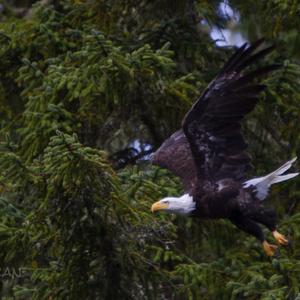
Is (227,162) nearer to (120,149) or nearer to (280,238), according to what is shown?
(280,238)

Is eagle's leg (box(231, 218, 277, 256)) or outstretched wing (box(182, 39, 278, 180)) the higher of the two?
outstretched wing (box(182, 39, 278, 180))

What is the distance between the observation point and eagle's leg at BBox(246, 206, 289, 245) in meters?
8.30

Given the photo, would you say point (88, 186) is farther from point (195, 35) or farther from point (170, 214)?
point (195, 35)

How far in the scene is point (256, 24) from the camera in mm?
10078

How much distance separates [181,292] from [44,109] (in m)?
1.85

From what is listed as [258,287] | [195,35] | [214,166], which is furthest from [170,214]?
[195,35]

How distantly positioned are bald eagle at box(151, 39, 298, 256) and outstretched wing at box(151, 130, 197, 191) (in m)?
0.28

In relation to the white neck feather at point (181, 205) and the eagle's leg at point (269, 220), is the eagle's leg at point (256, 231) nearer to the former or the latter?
the eagle's leg at point (269, 220)

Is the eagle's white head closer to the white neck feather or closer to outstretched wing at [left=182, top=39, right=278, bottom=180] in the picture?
the white neck feather

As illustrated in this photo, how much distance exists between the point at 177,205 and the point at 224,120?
720 mm

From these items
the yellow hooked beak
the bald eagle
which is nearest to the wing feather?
the bald eagle

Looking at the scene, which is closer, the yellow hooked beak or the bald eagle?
the yellow hooked beak

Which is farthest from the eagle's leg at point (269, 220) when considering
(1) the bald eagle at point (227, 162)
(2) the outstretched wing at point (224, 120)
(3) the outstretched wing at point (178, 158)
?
(3) the outstretched wing at point (178, 158)

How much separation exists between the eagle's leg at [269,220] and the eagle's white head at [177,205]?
1.50ft
